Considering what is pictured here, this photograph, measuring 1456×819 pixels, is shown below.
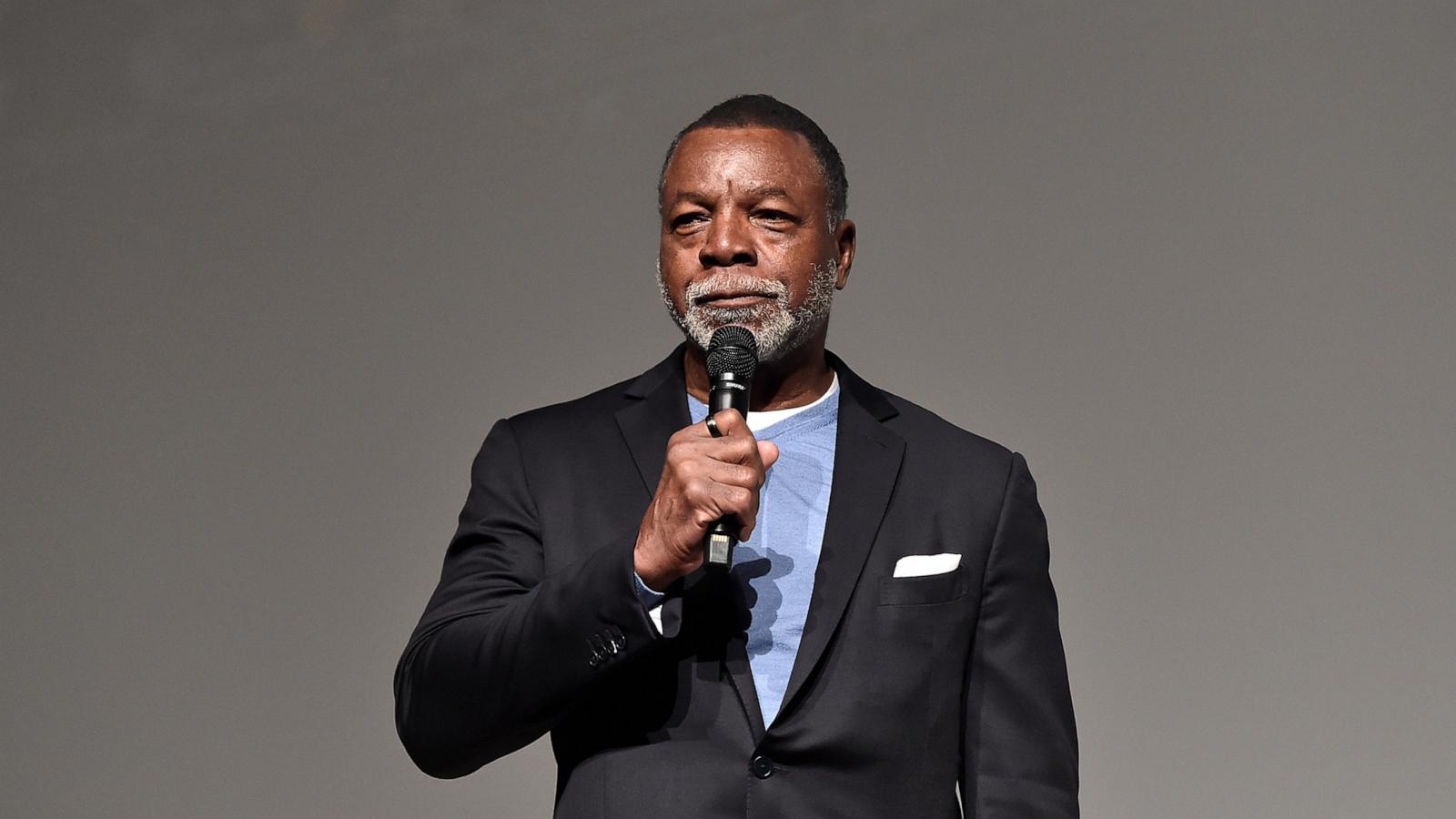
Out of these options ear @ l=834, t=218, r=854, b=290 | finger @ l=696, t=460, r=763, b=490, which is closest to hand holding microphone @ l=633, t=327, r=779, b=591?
finger @ l=696, t=460, r=763, b=490

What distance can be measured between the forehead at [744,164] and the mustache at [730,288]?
4.4 inches

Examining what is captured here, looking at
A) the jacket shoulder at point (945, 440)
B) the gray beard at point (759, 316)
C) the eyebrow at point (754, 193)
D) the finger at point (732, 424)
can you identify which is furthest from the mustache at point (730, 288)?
the finger at point (732, 424)

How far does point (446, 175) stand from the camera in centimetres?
323

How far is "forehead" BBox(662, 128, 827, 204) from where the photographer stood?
77.3 inches

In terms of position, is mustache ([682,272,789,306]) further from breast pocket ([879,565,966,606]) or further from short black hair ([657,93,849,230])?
breast pocket ([879,565,966,606])

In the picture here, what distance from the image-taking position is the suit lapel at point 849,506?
1.78 metres

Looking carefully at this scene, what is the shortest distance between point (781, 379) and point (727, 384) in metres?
0.37

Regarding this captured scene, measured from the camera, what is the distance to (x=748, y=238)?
1940mm

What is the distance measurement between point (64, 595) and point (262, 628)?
38 cm

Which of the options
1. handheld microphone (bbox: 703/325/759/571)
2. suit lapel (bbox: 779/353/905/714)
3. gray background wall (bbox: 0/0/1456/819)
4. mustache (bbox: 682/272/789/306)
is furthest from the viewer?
gray background wall (bbox: 0/0/1456/819)

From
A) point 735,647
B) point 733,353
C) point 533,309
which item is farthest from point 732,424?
point 533,309

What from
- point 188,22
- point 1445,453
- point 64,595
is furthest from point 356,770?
point 1445,453

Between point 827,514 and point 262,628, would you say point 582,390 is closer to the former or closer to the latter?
point 262,628

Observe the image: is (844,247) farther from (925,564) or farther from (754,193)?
(925,564)
